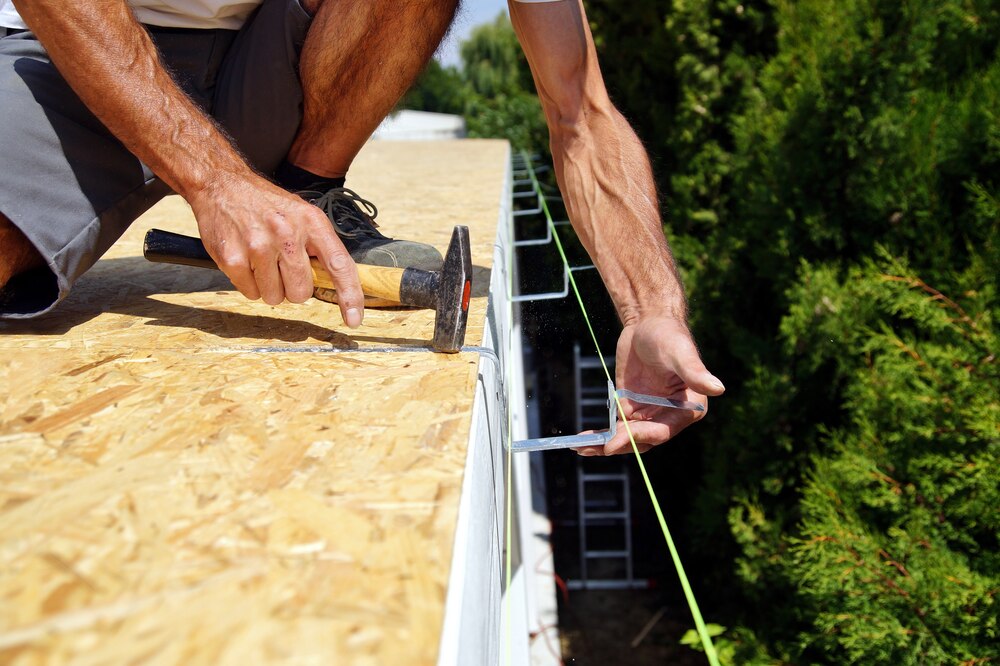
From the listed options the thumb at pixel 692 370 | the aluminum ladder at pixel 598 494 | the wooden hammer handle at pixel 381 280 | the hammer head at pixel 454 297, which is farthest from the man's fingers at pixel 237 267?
the aluminum ladder at pixel 598 494

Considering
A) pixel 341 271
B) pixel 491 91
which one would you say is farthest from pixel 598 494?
pixel 491 91

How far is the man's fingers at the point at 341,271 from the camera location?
142 cm

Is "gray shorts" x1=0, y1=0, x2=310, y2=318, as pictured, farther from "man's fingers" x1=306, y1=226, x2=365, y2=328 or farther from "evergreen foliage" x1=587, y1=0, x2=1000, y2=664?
"evergreen foliage" x1=587, y1=0, x2=1000, y2=664

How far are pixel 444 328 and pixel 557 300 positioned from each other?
1.30m

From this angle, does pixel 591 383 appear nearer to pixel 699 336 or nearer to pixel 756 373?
pixel 699 336

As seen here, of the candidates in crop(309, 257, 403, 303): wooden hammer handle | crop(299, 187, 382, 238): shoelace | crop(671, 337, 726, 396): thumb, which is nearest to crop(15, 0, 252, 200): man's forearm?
crop(309, 257, 403, 303): wooden hammer handle

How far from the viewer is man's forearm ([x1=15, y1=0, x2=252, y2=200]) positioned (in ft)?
4.56

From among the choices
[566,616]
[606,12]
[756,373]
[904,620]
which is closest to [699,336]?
[756,373]

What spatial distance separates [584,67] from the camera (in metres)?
1.84

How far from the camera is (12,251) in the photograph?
1.57m

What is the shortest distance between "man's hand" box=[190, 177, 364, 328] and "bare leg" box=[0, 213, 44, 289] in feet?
1.38

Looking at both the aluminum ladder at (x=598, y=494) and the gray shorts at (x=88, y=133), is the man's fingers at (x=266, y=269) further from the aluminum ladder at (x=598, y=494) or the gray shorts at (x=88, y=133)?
the aluminum ladder at (x=598, y=494)

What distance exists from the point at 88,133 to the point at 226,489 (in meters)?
1.13

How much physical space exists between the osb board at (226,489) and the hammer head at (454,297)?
0.12 ft
